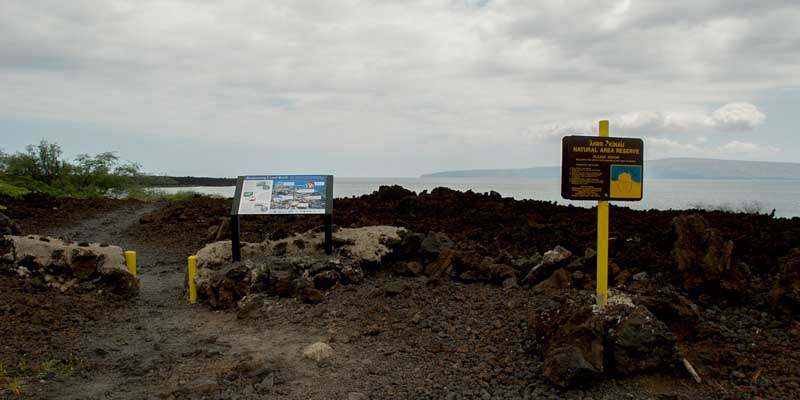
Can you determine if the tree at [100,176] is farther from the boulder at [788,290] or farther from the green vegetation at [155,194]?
the boulder at [788,290]

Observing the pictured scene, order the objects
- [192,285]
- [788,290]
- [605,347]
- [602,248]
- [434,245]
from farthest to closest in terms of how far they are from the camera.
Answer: [434,245] < [192,285] < [788,290] < [602,248] < [605,347]

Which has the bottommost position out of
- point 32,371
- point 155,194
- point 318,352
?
point 32,371

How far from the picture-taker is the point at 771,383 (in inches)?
187

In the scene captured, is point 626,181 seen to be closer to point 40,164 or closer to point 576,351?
point 576,351

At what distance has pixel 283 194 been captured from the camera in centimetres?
916

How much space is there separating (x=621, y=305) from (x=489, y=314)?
145cm

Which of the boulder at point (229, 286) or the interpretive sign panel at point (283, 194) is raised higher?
the interpretive sign panel at point (283, 194)

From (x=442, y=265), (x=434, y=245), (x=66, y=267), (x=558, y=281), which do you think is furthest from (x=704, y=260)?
(x=66, y=267)

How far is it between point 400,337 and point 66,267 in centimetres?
511

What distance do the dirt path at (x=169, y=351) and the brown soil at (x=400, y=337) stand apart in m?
0.02

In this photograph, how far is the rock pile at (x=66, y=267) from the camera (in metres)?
8.38

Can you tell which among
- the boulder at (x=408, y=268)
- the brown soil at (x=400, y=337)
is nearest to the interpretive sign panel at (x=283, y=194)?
the brown soil at (x=400, y=337)

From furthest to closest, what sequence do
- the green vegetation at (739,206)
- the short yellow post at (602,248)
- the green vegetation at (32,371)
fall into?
1. the green vegetation at (739,206)
2. the short yellow post at (602,248)
3. the green vegetation at (32,371)

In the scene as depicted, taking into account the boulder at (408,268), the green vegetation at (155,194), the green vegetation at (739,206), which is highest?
the green vegetation at (739,206)
